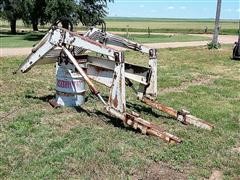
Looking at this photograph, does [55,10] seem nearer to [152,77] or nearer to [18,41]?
[18,41]

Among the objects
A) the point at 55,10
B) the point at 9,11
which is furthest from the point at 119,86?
the point at 9,11

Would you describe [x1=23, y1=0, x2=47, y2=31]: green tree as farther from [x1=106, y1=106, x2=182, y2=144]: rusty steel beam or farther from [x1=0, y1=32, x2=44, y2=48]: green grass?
[x1=106, y1=106, x2=182, y2=144]: rusty steel beam

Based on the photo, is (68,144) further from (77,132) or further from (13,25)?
(13,25)

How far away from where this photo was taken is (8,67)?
14.2 m

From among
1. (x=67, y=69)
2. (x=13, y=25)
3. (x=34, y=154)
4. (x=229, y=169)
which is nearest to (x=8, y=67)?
(x=67, y=69)

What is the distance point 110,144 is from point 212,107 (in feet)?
12.0

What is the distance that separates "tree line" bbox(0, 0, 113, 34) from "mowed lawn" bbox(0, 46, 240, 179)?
25.7 m

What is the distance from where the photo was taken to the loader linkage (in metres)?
6.62

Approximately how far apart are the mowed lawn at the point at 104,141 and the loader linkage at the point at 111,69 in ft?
0.57

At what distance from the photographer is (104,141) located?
20.4ft

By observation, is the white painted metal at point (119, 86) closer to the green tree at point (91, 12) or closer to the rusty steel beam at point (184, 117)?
the rusty steel beam at point (184, 117)

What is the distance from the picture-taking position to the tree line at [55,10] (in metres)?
35.9

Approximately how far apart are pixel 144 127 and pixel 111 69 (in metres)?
1.32

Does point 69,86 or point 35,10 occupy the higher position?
point 35,10
